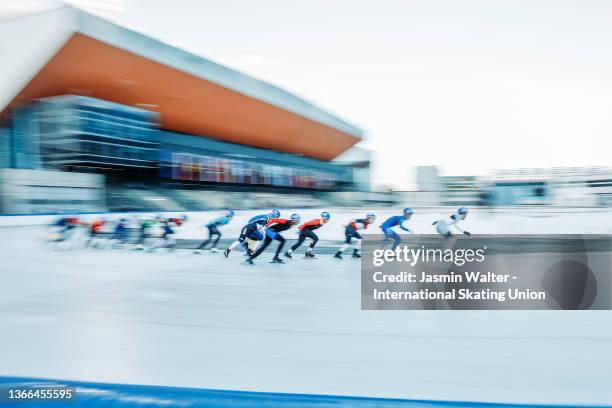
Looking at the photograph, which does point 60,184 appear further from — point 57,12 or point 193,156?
point 193,156

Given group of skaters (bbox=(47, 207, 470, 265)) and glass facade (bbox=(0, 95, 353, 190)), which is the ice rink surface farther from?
glass facade (bbox=(0, 95, 353, 190))

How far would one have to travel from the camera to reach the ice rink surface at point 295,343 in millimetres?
2139

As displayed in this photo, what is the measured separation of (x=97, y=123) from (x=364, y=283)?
14.8 meters

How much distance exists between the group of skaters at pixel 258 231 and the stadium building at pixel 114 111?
6999 mm

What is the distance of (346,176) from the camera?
38.6m


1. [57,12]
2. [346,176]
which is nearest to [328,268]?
[57,12]

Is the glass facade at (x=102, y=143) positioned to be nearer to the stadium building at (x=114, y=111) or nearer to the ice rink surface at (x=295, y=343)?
the stadium building at (x=114, y=111)

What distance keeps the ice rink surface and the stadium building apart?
1162 centimetres

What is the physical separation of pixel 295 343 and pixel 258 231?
11.2 ft

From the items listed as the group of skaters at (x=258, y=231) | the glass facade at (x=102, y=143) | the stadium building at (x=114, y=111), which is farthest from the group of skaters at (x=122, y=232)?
the glass facade at (x=102, y=143)

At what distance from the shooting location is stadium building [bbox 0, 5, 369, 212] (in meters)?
14.0

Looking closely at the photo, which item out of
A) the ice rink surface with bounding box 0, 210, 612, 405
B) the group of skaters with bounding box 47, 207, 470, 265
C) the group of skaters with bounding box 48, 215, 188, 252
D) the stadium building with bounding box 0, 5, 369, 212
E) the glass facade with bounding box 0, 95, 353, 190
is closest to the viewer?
the ice rink surface with bounding box 0, 210, 612, 405

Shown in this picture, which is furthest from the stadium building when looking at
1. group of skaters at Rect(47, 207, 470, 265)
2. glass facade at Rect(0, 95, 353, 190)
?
group of skaters at Rect(47, 207, 470, 265)

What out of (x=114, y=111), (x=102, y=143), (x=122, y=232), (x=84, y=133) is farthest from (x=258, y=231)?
(x=114, y=111)
